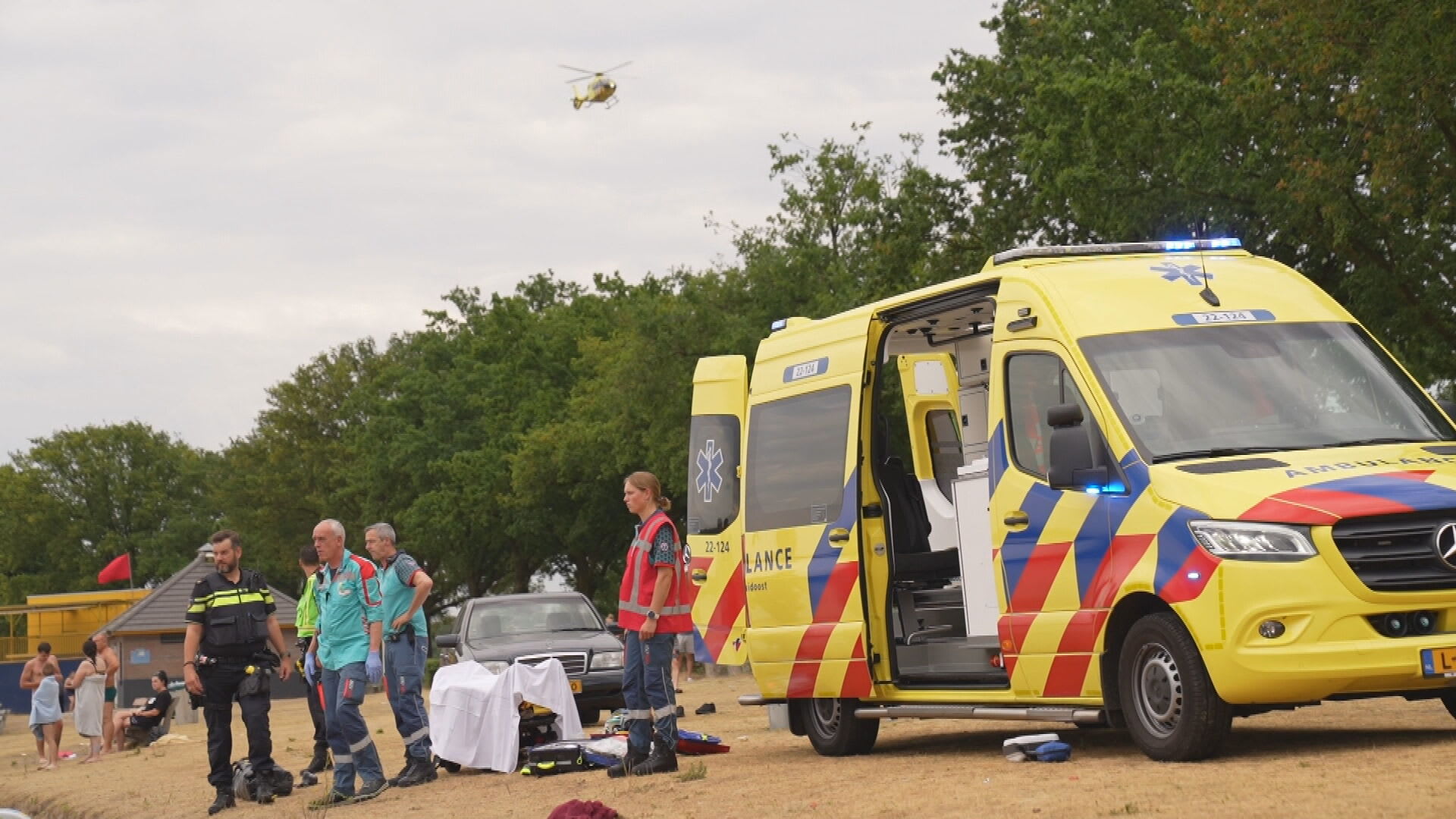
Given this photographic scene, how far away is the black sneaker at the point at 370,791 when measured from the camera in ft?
44.3

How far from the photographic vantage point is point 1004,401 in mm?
11102

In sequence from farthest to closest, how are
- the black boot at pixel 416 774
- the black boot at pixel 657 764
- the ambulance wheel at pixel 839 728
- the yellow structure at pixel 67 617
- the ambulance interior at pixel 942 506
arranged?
the yellow structure at pixel 67 617
the black boot at pixel 416 774
the ambulance wheel at pixel 839 728
the black boot at pixel 657 764
the ambulance interior at pixel 942 506

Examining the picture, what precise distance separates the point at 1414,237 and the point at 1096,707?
18.4m

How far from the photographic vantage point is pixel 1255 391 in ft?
33.4

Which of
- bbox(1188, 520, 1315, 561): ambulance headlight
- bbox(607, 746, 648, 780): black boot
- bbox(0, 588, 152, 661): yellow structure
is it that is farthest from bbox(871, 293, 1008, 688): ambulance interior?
bbox(0, 588, 152, 661): yellow structure

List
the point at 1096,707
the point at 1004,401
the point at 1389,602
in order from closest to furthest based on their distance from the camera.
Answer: the point at 1389,602
the point at 1096,707
the point at 1004,401

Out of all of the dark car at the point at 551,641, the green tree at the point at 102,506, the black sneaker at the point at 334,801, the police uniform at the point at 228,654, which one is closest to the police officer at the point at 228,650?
the police uniform at the point at 228,654

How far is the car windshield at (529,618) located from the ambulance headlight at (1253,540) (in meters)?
14.0

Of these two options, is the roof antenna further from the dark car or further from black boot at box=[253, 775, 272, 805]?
the dark car

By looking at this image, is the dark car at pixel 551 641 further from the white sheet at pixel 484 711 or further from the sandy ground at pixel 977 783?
the white sheet at pixel 484 711

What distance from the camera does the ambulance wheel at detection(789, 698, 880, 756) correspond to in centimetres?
1330

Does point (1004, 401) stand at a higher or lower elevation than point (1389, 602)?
higher

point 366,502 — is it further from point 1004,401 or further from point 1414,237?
point 1004,401

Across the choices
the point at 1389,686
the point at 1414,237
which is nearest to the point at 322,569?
the point at 1389,686
